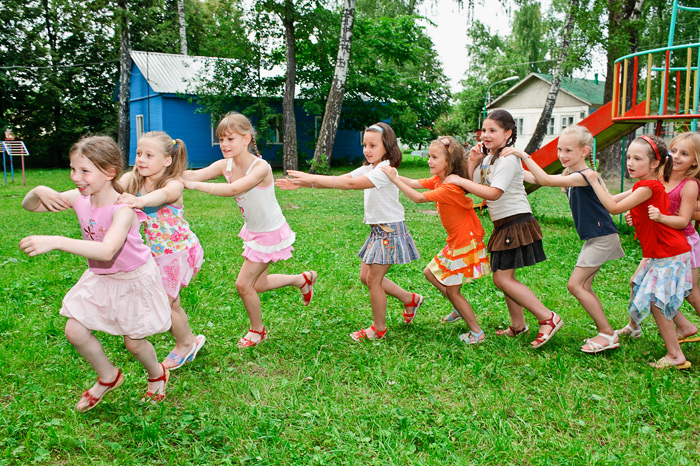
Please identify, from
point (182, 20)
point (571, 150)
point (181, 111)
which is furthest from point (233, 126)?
point (182, 20)

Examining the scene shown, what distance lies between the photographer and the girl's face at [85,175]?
122 inches

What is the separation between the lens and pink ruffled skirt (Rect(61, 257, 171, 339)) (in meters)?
3.21

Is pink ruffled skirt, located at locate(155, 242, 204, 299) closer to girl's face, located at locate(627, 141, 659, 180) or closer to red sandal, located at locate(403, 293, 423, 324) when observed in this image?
red sandal, located at locate(403, 293, 423, 324)

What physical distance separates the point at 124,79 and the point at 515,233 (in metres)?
24.2

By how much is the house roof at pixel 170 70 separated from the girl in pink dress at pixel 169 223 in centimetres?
2128

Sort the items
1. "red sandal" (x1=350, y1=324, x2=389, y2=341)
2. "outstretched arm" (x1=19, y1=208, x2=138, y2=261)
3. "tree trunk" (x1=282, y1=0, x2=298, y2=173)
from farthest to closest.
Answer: "tree trunk" (x1=282, y1=0, x2=298, y2=173), "red sandal" (x1=350, y1=324, x2=389, y2=341), "outstretched arm" (x1=19, y1=208, x2=138, y2=261)

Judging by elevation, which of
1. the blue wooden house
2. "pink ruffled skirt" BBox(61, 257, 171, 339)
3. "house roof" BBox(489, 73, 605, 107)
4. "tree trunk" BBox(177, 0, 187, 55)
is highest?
"tree trunk" BBox(177, 0, 187, 55)

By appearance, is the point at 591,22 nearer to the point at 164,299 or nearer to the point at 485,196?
the point at 485,196

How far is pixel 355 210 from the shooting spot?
12.4 metres

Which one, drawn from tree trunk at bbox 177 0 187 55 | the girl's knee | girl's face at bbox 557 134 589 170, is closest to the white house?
tree trunk at bbox 177 0 187 55

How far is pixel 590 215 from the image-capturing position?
425 cm

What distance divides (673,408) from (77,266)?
20.5ft

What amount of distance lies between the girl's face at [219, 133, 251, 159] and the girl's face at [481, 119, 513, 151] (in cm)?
179

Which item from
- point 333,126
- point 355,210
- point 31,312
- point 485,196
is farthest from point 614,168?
point 31,312
